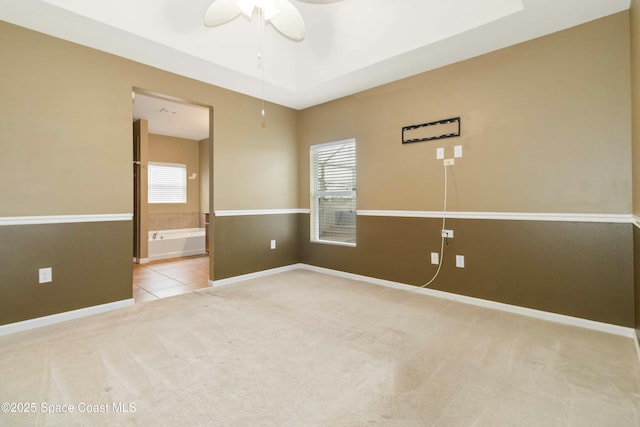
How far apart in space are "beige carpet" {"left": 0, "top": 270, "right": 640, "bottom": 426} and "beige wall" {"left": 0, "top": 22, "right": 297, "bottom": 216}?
111 centimetres

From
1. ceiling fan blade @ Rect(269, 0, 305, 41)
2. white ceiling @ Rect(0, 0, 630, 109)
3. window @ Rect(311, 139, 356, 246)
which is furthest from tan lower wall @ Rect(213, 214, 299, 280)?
ceiling fan blade @ Rect(269, 0, 305, 41)

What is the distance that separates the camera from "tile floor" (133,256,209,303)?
3.49 metres

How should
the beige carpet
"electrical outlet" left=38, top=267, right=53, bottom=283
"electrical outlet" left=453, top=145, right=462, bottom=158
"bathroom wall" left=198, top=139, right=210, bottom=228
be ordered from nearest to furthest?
the beige carpet < "electrical outlet" left=38, top=267, right=53, bottom=283 < "electrical outlet" left=453, top=145, right=462, bottom=158 < "bathroom wall" left=198, top=139, right=210, bottom=228

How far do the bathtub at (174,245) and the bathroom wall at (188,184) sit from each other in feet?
0.86

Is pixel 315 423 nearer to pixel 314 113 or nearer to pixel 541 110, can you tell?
pixel 541 110

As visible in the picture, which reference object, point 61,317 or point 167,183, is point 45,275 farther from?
point 167,183

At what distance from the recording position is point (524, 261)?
2730mm

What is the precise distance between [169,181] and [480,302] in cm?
645

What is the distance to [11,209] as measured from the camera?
7.98 ft

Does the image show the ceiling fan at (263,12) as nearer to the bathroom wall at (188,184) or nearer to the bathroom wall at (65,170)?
the bathroom wall at (65,170)

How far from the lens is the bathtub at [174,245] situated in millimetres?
5527

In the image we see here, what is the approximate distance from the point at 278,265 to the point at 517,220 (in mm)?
3019

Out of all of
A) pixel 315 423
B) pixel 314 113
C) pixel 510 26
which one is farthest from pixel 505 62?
pixel 315 423

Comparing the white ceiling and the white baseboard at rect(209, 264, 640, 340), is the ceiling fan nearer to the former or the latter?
the white ceiling
